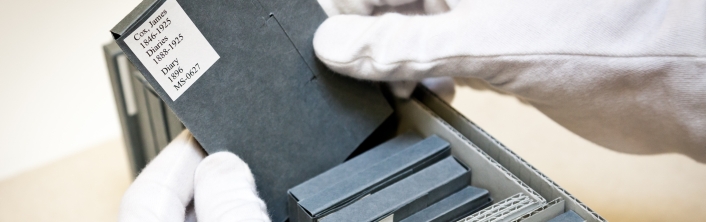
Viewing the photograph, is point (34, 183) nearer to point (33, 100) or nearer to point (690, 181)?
point (33, 100)

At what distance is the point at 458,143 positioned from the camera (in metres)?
0.52

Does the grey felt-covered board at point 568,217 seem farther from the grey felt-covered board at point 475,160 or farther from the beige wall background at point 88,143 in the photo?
the beige wall background at point 88,143

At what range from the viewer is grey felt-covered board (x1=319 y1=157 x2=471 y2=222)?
0.46 metres

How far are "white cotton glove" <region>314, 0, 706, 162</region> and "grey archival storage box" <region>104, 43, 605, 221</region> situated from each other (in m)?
0.06

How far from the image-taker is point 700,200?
0.76m

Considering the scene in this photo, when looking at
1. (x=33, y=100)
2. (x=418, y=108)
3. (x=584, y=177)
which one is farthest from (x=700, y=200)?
(x=33, y=100)

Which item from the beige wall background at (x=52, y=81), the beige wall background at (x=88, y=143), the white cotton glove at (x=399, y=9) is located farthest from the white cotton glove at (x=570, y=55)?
the beige wall background at (x=52, y=81)

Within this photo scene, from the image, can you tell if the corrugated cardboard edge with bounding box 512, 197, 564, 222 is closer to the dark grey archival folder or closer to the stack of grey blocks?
the stack of grey blocks

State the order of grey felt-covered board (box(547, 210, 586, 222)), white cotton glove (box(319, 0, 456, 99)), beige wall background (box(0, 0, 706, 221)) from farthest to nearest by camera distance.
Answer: beige wall background (box(0, 0, 706, 221)), white cotton glove (box(319, 0, 456, 99)), grey felt-covered board (box(547, 210, 586, 222))

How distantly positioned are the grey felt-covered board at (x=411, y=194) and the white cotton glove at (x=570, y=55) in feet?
0.29

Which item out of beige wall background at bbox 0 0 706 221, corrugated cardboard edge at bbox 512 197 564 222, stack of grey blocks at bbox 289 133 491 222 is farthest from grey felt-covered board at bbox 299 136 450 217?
beige wall background at bbox 0 0 706 221

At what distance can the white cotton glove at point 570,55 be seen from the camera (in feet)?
1.40

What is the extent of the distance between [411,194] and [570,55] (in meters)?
0.17

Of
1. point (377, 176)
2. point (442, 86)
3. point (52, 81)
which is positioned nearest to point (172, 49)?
point (377, 176)
